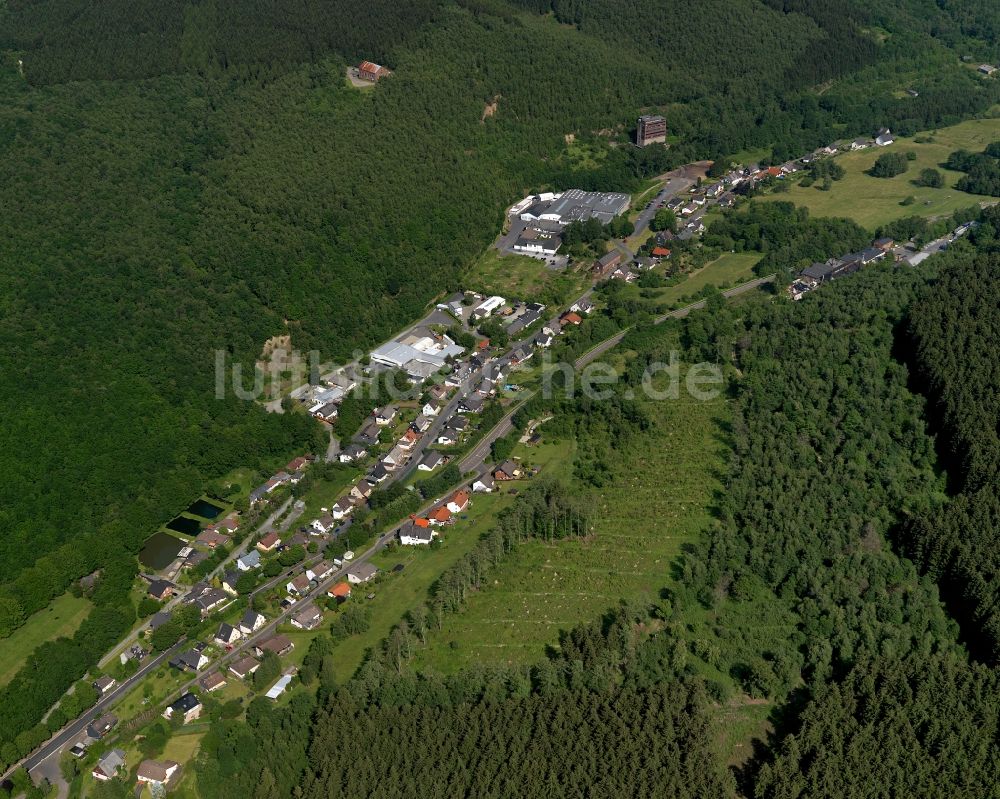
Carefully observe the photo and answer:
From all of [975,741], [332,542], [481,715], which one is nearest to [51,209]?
[332,542]

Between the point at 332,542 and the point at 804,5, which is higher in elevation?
the point at 804,5

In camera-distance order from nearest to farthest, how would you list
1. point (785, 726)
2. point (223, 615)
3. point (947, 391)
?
point (785, 726) → point (223, 615) → point (947, 391)

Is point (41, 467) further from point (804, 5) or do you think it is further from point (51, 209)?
point (804, 5)

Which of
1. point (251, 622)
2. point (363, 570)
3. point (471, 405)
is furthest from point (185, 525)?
point (471, 405)

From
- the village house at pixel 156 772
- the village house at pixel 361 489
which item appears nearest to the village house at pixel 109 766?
the village house at pixel 156 772

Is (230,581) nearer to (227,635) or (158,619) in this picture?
(158,619)
